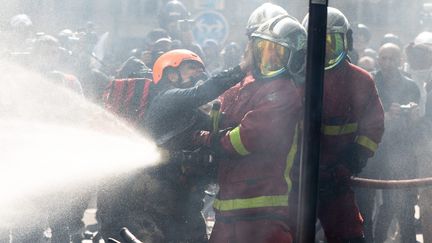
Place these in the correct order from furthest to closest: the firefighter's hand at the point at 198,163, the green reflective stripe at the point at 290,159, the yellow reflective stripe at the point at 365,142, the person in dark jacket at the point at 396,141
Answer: the person in dark jacket at the point at 396,141 → the yellow reflective stripe at the point at 365,142 → the firefighter's hand at the point at 198,163 → the green reflective stripe at the point at 290,159

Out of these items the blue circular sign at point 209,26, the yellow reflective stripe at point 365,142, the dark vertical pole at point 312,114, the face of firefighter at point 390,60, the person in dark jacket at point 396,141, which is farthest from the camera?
the blue circular sign at point 209,26

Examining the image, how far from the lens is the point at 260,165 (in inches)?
185

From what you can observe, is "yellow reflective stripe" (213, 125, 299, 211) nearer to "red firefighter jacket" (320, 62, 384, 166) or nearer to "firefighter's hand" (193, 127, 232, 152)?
"firefighter's hand" (193, 127, 232, 152)

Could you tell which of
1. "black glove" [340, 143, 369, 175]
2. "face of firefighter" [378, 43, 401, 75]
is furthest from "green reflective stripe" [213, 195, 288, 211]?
"face of firefighter" [378, 43, 401, 75]

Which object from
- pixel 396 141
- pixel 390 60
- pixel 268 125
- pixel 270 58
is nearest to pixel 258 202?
pixel 268 125

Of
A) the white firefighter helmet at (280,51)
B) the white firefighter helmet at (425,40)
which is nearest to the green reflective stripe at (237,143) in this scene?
the white firefighter helmet at (280,51)

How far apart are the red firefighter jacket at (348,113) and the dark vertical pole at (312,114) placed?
2.34 m

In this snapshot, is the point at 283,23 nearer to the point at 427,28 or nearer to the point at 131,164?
the point at 131,164

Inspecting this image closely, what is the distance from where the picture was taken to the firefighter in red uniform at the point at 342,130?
5199 millimetres

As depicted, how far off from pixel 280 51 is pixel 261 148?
52 centimetres

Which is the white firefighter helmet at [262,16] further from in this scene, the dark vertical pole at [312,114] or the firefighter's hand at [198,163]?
the dark vertical pole at [312,114]

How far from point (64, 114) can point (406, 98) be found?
3.09 metres

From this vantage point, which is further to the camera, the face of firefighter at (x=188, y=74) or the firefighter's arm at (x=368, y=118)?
the face of firefighter at (x=188, y=74)

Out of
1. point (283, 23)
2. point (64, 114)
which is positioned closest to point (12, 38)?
point (64, 114)
